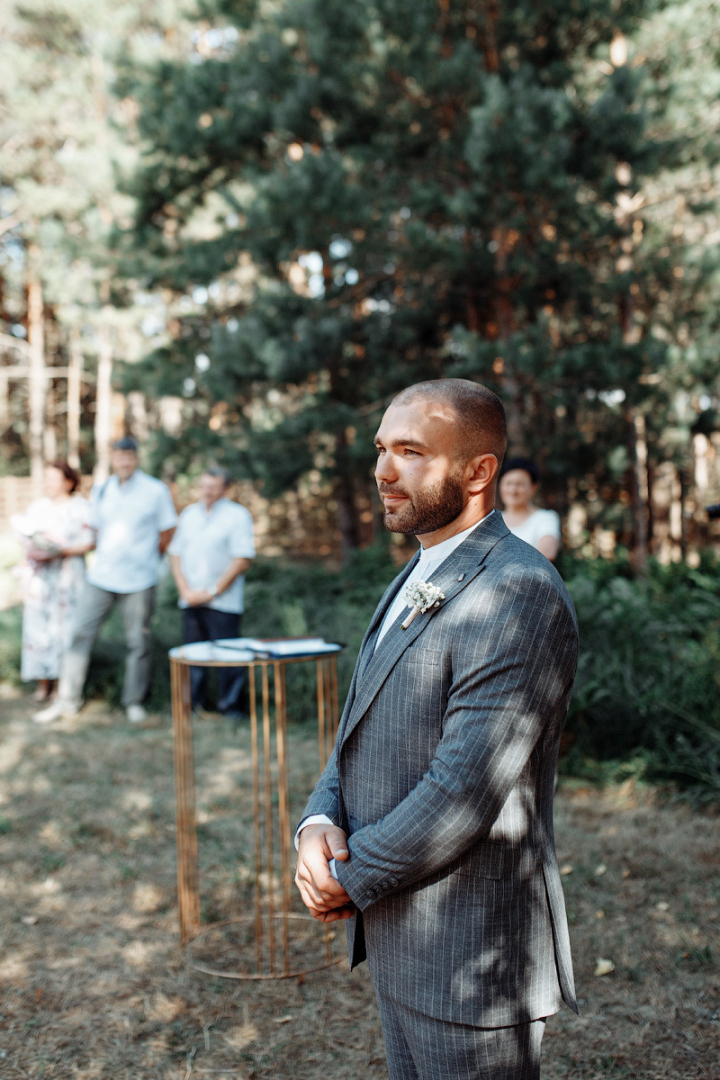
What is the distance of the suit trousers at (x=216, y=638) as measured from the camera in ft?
22.0

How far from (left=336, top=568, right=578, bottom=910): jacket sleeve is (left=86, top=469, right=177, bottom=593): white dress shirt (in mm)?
5452

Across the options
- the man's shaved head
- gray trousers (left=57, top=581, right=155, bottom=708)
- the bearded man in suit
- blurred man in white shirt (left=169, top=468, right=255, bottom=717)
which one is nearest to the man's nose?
the bearded man in suit

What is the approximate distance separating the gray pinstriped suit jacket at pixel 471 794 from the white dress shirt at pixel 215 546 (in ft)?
16.8

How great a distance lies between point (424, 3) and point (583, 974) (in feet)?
29.9

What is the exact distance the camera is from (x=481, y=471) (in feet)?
5.24

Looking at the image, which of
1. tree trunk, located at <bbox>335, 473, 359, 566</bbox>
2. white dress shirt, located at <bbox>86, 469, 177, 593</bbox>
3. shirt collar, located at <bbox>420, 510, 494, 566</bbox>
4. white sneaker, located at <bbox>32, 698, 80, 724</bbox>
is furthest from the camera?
tree trunk, located at <bbox>335, 473, 359, 566</bbox>

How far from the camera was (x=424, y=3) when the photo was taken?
8766mm

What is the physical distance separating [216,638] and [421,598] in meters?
5.39

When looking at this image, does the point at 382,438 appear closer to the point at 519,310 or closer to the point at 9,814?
the point at 9,814

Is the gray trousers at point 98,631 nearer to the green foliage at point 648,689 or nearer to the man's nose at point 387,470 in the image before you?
the green foliage at point 648,689

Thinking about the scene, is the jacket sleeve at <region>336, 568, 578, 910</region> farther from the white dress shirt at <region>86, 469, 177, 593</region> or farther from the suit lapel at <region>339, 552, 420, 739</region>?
the white dress shirt at <region>86, 469, 177, 593</region>

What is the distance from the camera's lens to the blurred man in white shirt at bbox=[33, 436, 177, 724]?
660cm

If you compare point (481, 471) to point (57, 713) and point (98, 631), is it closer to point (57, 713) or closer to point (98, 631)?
point (98, 631)

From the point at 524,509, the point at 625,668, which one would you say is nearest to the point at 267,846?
the point at 524,509
